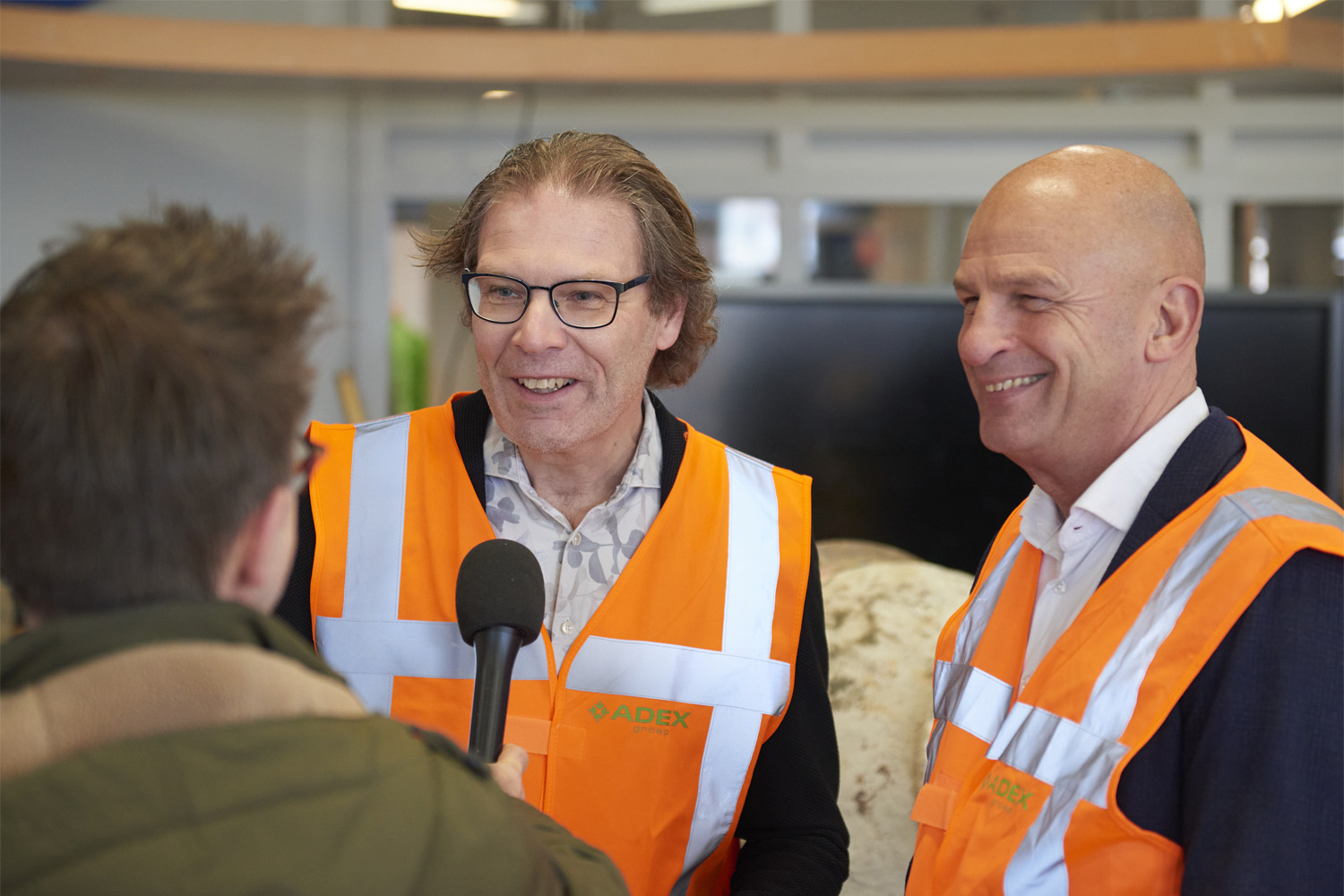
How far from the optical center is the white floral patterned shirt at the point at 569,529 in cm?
158

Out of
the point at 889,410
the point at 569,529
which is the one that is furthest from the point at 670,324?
the point at 889,410

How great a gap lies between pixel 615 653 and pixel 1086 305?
2.46 feet

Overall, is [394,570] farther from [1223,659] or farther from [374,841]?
[1223,659]

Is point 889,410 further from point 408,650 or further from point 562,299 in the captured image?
point 408,650

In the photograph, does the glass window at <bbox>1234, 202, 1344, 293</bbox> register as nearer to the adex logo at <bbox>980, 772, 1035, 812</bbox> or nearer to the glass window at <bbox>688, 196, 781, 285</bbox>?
the glass window at <bbox>688, 196, 781, 285</bbox>

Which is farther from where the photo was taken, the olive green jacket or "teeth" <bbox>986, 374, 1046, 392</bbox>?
"teeth" <bbox>986, 374, 1046, 392</bbox>

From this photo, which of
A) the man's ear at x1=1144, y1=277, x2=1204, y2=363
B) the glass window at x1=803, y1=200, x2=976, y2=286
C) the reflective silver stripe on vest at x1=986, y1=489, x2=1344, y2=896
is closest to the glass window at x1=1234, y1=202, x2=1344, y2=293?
the glass window at x1=803, y1=200, x2=976, y2=286

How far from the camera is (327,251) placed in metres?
4.16

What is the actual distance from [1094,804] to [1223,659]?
7.4 inches

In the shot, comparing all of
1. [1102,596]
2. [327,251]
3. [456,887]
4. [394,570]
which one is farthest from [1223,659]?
[327,251]

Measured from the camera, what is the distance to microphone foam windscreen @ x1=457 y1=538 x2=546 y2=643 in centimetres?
117

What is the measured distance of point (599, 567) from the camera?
5.27 feet

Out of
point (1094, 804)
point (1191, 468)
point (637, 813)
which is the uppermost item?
point (1191, 468)

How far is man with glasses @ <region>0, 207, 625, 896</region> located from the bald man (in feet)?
2.00
